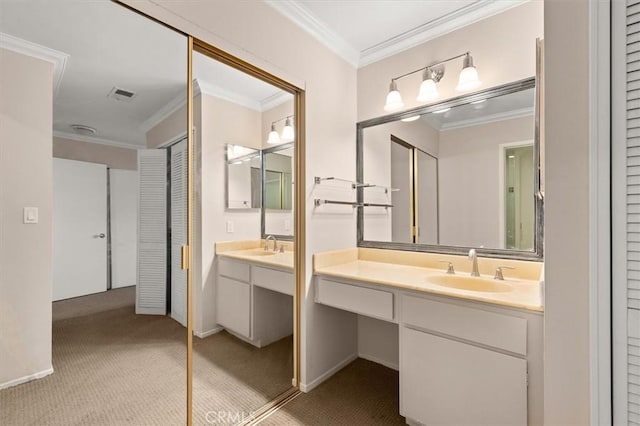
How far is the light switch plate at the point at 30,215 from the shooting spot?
3.42ft

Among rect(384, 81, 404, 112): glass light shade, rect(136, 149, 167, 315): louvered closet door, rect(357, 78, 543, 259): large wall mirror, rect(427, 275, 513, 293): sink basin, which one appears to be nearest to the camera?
rect(136, 149, 167, 315): louvered closet door

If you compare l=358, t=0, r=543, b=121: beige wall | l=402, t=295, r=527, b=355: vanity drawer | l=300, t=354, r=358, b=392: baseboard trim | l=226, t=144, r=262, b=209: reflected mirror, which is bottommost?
l=300, t=354, r=358, b=392: baseboard trim

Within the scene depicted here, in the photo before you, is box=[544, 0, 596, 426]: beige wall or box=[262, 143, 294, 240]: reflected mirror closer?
box=[544, 0, 596, 426]: beige wall

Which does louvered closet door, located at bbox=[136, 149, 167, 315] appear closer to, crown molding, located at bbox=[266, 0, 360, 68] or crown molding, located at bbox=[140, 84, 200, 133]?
crown molding, located at bbox=[140, 84, 200, 133]

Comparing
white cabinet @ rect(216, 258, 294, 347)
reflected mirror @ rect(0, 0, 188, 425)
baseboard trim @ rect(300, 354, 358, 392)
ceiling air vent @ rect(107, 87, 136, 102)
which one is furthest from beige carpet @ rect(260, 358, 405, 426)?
ceiling air vent @ rect(107, 87, 136, 102)

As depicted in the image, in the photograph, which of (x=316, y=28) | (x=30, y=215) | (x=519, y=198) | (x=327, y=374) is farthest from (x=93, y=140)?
(x=519, y=198)

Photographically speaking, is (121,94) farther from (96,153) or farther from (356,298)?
(356,298)

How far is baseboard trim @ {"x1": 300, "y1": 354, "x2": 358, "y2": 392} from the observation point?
196cm

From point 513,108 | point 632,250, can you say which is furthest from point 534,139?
point 632,250

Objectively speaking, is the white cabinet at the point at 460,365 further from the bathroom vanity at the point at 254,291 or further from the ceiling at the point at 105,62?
the ceiling at the point at 105,62

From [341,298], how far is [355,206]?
81 cm

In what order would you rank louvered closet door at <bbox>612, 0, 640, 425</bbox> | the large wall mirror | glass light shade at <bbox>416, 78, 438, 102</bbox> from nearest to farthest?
louvered closet door at <bbox>612, 0, 640, 425</bbox> < the large wall mirror < glass light shade at <bbox>416, 78, 438, 102</bbox>

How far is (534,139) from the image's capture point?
168 centimetres

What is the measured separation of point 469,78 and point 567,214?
1.15m
